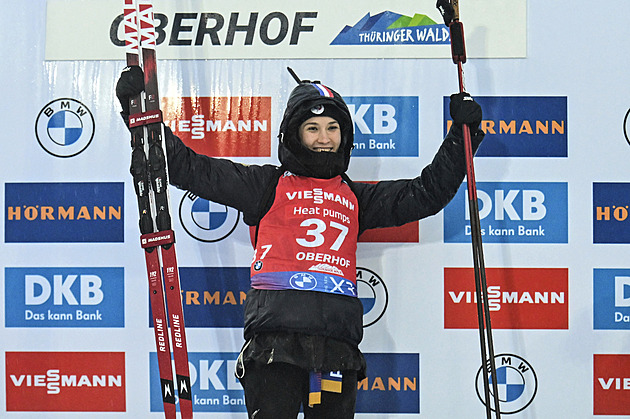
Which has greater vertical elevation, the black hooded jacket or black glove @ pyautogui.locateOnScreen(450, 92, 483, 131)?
black glove @ pyautogui.locateOnScreen(450, 92, 483, 131)

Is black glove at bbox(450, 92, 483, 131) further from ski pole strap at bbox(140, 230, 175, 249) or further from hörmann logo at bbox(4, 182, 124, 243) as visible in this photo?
hörmann logo at bbox(4, 182, 124, 243)

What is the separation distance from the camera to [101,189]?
2.17 meters

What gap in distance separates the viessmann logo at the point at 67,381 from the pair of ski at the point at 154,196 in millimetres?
400

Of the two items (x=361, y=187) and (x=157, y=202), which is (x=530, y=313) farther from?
(x=157, y=202)

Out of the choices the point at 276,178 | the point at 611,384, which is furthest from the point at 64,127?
the point at 611,384

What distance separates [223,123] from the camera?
216 centimetres

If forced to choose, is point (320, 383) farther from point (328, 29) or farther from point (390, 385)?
point (328, 29)

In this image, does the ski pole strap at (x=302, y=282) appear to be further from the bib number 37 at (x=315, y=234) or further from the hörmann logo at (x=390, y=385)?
the hörmann logo at (x=390, y=385)

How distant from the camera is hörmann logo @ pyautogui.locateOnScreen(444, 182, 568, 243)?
2.14 m

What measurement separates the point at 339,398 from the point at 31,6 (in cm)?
161

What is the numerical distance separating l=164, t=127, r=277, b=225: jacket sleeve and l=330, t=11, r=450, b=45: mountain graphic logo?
1.85 feet

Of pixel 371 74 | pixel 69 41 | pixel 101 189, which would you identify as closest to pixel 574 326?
pixel 371 74

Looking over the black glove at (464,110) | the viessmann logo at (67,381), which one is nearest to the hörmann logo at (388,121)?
the black glove at (464,110)

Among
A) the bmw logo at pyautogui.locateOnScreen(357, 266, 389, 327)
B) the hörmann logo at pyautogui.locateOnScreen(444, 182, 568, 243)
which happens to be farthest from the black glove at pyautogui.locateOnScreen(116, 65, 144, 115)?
the hörmann logo at pyautogui.locateOnScreen(444, 182, 568, 243)
